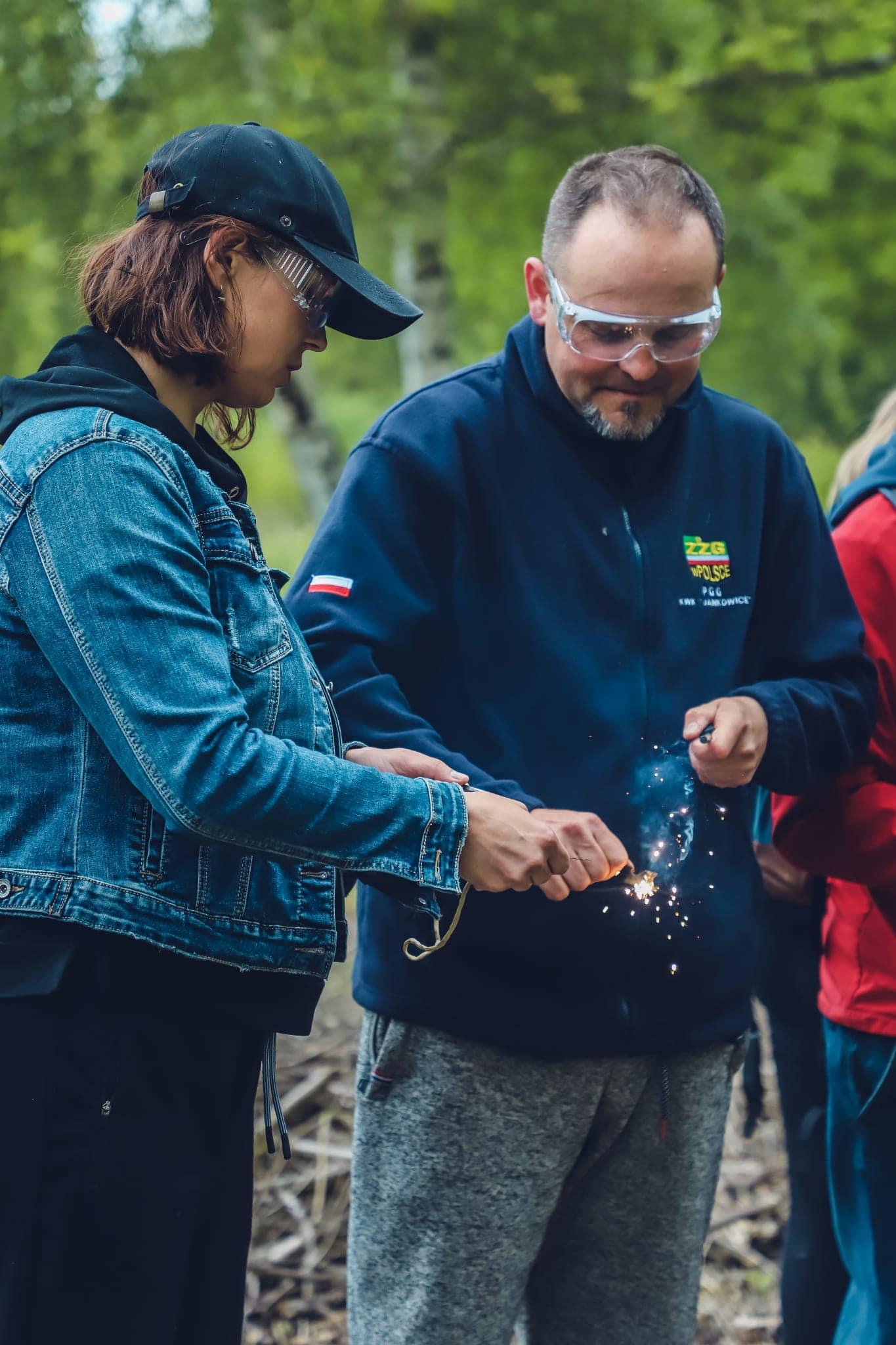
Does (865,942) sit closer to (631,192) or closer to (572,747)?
(572,747)

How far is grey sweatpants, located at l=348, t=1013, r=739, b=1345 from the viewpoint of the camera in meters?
2.33

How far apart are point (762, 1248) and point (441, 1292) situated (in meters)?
1.92

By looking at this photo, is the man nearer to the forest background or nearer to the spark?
the spark

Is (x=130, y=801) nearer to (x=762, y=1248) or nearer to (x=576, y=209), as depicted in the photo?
(x=576, y=209)

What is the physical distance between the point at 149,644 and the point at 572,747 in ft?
3.06

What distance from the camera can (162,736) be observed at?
1.62 meters

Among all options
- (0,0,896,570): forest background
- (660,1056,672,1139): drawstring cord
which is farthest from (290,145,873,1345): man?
(0,0,896,570): forest background

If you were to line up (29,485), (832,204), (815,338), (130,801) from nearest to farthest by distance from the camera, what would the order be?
1. (29,485)
2. (130,801)
3. (832,204)
4. (815,338)

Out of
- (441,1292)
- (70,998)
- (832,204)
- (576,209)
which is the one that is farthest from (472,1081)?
(832,204)

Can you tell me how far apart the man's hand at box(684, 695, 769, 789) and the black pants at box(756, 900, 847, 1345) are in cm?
70

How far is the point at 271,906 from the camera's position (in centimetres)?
185

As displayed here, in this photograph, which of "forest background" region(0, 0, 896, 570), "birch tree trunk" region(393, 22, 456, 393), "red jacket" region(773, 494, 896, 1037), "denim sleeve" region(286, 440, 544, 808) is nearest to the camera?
"denim sleeve" region(286, 440, 544, 808)

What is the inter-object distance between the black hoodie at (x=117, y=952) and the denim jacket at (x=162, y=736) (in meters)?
0.03

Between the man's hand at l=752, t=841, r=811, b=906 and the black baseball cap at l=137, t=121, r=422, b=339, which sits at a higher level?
the black baseball cap at l=137, t=121, r=422, b=339
